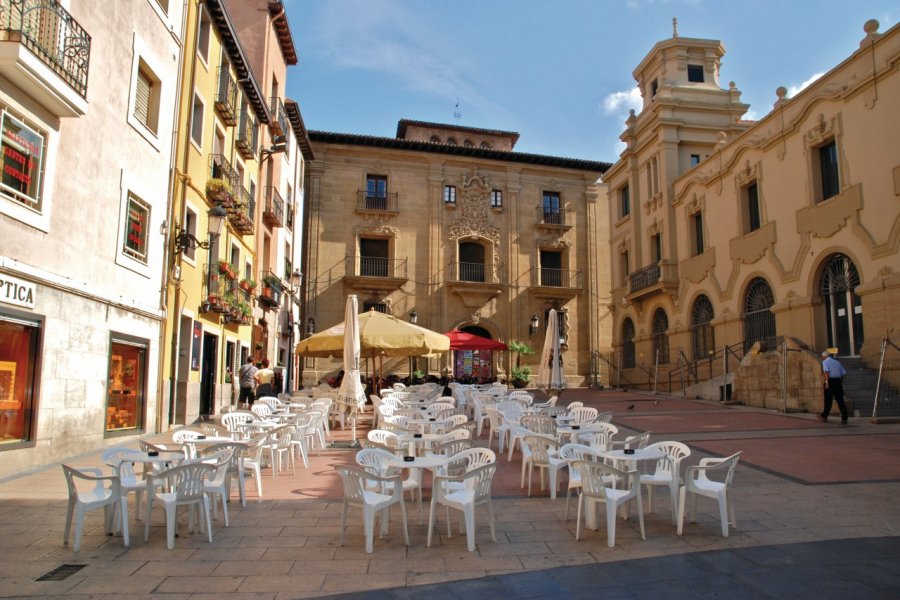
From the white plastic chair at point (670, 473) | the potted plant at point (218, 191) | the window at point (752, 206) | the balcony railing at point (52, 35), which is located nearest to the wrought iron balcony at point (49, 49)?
the balcony railing at point (52, 35)

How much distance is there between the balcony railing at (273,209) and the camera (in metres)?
21.3

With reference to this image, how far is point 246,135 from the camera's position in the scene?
18.5m

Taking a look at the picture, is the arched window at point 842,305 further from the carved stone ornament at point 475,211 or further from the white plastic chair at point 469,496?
the carved stone ornament at point 475,211

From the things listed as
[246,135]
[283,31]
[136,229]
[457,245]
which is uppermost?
[283,31]

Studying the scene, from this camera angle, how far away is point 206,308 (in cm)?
1529

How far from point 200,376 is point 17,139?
7987 millimetres

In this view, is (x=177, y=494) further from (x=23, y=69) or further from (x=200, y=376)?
(x=200, y=376)

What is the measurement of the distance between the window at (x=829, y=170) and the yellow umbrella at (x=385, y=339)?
12.1 metres

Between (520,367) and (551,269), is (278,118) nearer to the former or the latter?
(520,367)

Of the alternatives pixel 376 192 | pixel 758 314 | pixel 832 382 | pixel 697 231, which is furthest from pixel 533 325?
pixel 832 382

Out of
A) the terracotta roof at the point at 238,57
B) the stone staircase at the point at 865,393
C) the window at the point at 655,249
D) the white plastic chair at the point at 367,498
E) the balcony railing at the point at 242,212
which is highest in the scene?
the terracotta roof at the point at 238,57

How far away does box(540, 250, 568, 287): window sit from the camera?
31.6 metres

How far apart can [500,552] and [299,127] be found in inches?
930

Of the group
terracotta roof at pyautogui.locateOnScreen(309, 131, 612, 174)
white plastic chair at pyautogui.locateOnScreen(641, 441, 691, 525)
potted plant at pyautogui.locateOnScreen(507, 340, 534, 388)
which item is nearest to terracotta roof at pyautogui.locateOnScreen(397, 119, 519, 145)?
terracotta roof at pyautogui.locateOnScreen(309, 131, 612, 174)
